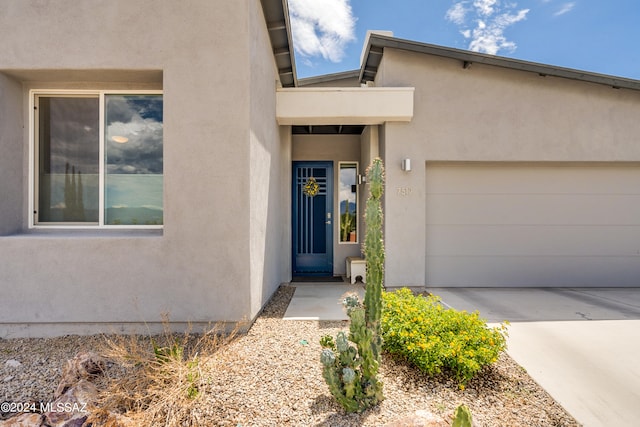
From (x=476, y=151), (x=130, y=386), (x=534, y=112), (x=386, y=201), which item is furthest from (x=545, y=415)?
(x=534, y=112)

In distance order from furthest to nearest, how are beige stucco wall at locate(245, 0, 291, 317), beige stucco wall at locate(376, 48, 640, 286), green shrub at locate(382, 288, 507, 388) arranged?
beige stucco wall at locate(376, 48, 640, 286) → beige stucco wall at locate(245, 0, 291, 317) → green shrub at locate(382, 288, 507, 388)

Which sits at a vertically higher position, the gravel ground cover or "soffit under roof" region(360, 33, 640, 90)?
"soffit under roof" region(360, 33, 640, 90)

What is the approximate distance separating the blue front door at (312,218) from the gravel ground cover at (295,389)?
15.5ft

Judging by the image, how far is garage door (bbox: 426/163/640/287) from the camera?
6785 mm

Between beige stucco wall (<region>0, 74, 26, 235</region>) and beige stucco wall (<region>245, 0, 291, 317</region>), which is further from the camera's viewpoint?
beige stucco wall (<region>245, 0, 291, 317</region>)

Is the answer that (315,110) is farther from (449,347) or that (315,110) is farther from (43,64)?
(449,347)

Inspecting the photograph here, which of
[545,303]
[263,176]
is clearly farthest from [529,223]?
[263,176]

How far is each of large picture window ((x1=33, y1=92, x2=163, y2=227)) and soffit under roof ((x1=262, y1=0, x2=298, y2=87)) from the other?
2.59 meters

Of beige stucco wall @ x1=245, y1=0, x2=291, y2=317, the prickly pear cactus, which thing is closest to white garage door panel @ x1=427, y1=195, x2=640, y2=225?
beige stucco wall @ x1=245, y1=0, x2=291, y2=317

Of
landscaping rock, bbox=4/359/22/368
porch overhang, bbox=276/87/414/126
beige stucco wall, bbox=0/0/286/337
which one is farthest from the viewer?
porch overhang, bbox=276/87/414/126

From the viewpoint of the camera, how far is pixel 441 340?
A: 3.12 meters

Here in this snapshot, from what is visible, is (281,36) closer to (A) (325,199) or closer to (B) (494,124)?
(A) (325,199)

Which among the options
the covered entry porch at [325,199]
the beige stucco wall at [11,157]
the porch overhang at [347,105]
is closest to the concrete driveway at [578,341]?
the covered entry porch at [325,199]

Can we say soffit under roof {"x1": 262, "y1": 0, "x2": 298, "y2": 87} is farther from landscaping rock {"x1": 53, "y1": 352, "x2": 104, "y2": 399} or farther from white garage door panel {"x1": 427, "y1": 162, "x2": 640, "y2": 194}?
landscaping rock {"x1": 53, "y1": 352, "x2": 104, "y2": 399}
